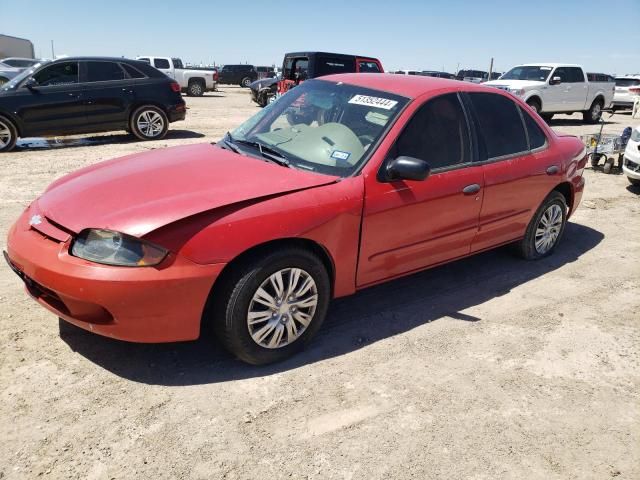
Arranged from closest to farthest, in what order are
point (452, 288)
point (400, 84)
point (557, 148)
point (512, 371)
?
point (512, 371)
point (400, 84)
point (452, 288)
point (557, 148)

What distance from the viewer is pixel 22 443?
2.37m

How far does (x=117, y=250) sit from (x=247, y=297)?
2.33ft

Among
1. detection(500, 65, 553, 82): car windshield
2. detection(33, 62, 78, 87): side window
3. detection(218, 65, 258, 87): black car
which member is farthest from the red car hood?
detection(218, 65, 258, 87): black car

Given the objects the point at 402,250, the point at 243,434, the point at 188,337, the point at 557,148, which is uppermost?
the point at 557,148

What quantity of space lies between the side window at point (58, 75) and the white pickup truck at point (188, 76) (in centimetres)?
1478

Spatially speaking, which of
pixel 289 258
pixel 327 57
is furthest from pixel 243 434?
pixel 327 57

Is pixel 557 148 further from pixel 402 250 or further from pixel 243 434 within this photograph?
pixel 243 434

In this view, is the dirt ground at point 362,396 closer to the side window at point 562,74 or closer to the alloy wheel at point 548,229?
the alloy wheel at point 548,229

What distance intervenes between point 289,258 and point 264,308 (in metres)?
0.32

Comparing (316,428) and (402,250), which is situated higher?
(402,250)

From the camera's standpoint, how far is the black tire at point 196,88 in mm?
24719

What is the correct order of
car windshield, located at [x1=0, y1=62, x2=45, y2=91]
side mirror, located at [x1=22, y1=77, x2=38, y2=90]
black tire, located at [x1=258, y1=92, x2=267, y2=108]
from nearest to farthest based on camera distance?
car windshield, located at [x1=0, y1=62, x2=45, y2=91] < side mirror, located at [x1=22, y1=77, x2=38, y2=90] < black tire, located at [x1=258, y1=92, x2=267, y2=108]

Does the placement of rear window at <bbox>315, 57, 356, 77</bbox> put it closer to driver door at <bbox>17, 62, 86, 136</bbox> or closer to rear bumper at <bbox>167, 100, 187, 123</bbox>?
rear bumper at <bbox>167, 100, 187, 123</bbox>

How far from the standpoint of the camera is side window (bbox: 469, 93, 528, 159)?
3.98m
